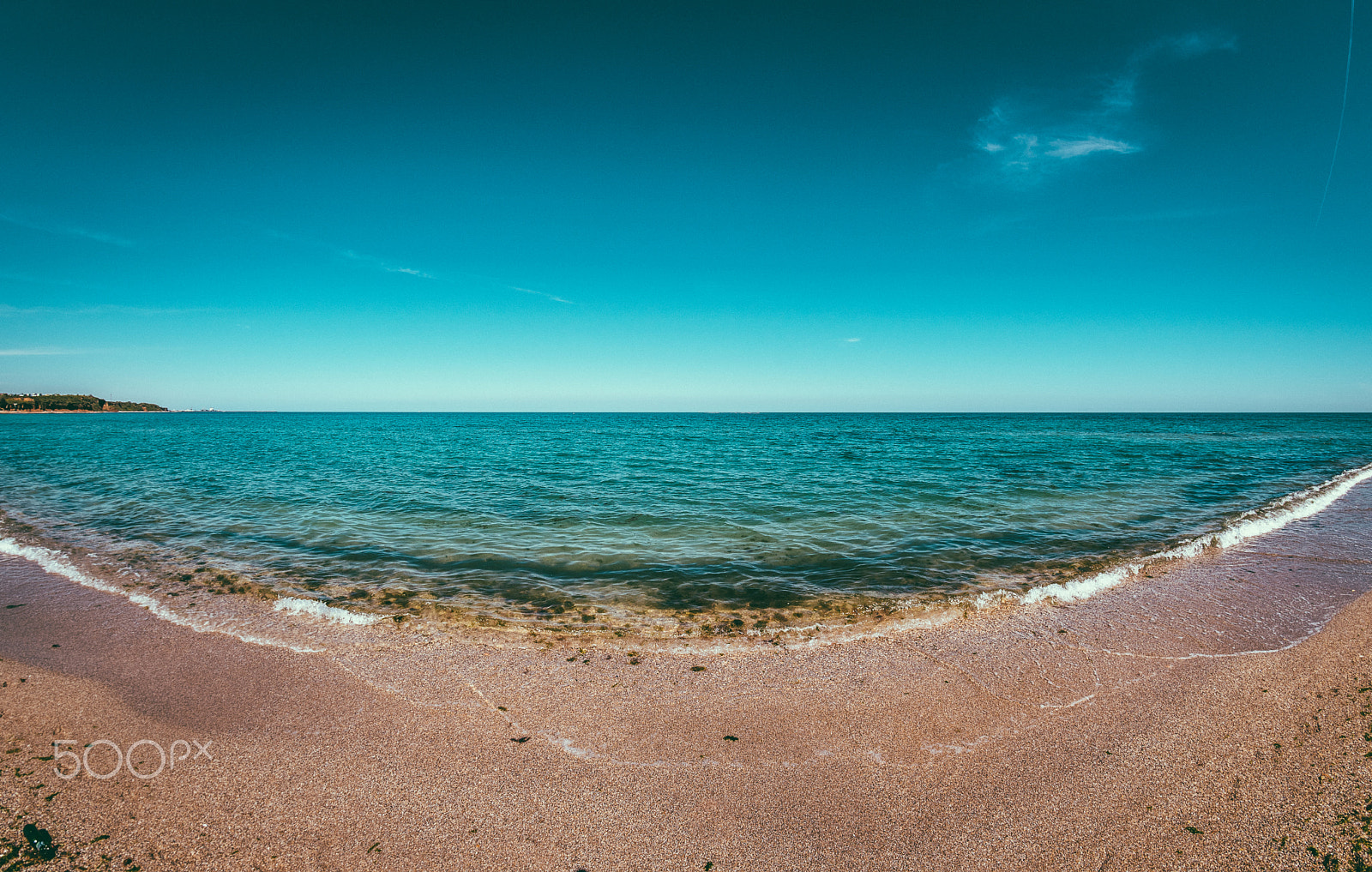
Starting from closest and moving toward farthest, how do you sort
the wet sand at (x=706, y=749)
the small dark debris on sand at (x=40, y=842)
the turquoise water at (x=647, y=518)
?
the small dark debris on sand at (x=40, y=842)
the wet sand at (x=706, y=749)
the turquoise water at (x=647, y=518)

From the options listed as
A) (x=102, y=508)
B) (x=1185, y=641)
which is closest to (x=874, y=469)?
(x=1185, y=641)

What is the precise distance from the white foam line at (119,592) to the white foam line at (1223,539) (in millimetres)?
11002

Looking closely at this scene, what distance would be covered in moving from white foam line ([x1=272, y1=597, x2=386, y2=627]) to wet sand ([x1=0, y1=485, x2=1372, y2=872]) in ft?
2.89

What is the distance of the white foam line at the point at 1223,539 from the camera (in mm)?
9898

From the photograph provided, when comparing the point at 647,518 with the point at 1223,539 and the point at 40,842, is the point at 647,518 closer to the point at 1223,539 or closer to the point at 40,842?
the point at 40,842

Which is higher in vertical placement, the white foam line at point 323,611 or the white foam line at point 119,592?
the white foam line at point 119,592

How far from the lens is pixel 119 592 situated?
9.81 meters

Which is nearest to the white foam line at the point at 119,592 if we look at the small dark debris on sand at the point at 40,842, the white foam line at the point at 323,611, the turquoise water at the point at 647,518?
the white foam line at the point at 323,611

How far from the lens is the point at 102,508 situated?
1786cm

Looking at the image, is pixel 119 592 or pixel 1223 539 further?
pixel 1223 539

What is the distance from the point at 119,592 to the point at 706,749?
11.2 metres

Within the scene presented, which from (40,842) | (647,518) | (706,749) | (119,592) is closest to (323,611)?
(119,592)

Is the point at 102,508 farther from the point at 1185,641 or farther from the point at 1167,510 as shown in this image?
the point at 1167,510

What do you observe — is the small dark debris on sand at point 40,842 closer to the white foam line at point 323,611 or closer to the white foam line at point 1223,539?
the white foam line at point 323,611
